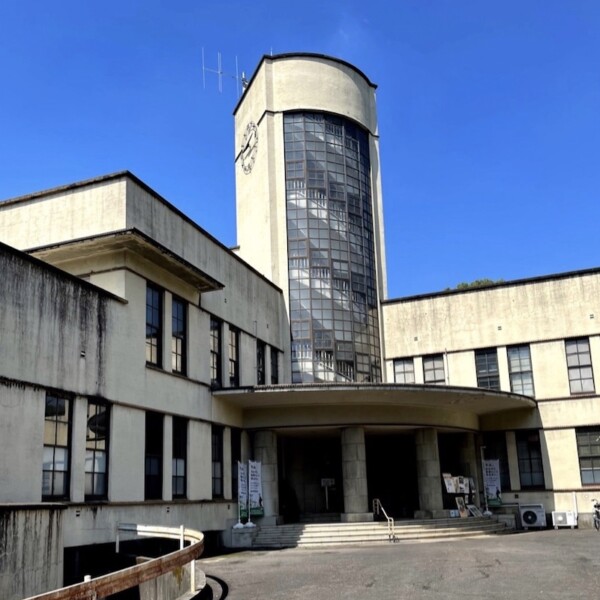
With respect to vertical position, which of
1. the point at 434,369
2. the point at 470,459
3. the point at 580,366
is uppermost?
the point at 434,369

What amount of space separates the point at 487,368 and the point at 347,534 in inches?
432

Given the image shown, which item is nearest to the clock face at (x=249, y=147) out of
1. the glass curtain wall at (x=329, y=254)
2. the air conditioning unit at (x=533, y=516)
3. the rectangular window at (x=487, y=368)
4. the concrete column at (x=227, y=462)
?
the glass curtain wall at (x=329, y=254)

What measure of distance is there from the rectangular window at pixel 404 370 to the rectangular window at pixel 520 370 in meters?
4.04

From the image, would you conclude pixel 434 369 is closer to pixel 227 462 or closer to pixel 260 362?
pixel 260 362

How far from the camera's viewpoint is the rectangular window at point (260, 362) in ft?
85.3

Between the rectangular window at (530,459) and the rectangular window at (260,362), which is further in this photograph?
the rectangular window at (530,459)

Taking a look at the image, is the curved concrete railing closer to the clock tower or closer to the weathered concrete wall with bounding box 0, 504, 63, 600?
the weathered concrete wall with bounding box 0, 504, 63, 600

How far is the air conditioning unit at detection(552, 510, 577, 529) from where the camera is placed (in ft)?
87.6

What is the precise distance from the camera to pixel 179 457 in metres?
20.3

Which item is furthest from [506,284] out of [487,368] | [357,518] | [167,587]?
[167,587]

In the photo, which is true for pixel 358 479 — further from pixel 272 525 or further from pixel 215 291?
pixel 215 291

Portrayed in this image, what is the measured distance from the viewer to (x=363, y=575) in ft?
43.9

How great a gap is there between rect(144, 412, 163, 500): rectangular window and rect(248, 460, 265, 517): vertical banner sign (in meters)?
4.40

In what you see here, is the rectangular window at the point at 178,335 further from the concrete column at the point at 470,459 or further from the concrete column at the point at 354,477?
the concrete column at the point at 470,459
